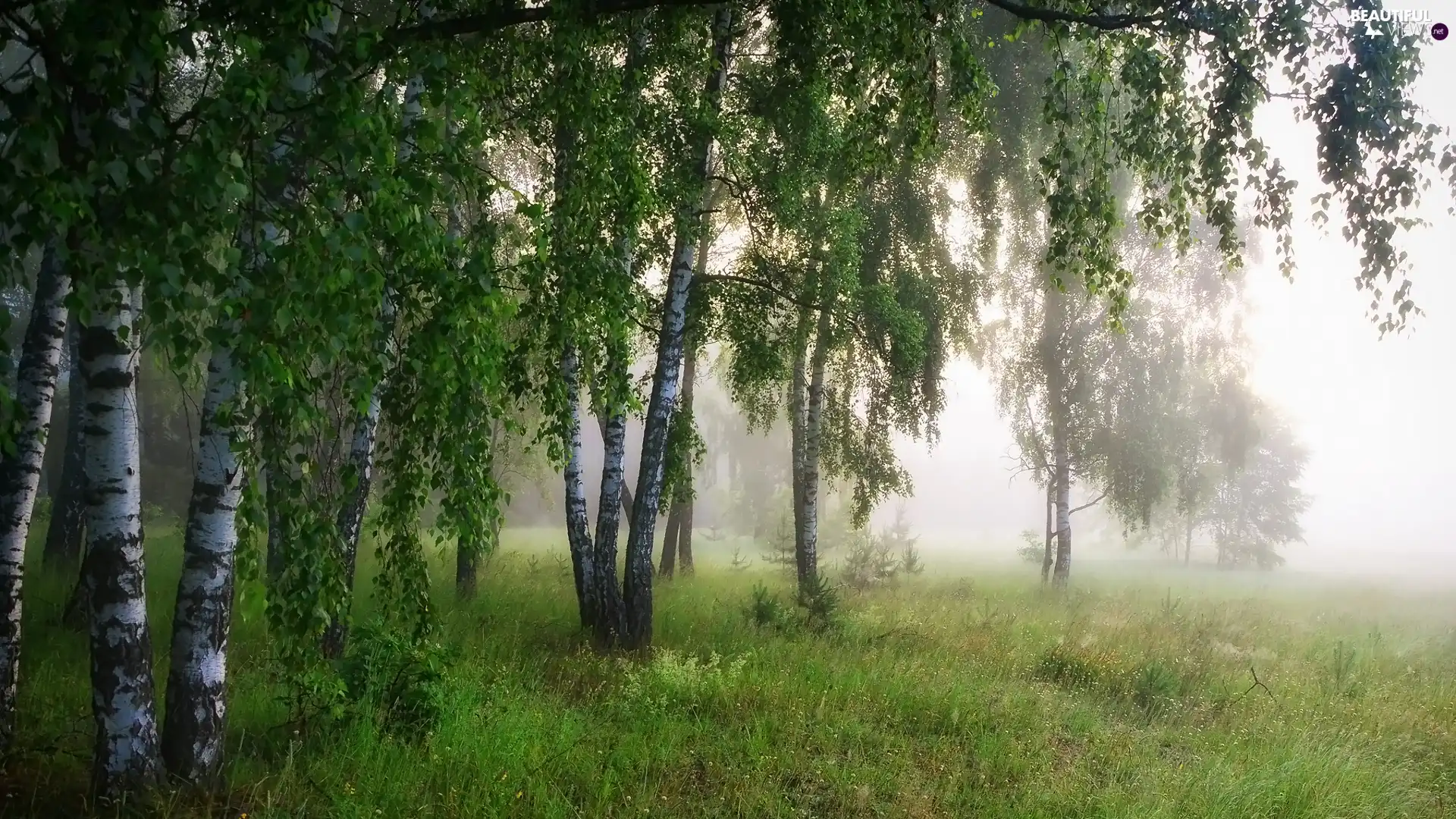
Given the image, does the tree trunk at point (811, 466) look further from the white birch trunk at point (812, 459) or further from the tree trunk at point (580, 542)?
the tree trunk at point (580, 542)

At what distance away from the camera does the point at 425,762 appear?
15.3 ft

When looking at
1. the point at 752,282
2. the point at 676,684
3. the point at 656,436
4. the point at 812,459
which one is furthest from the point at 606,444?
the point at 812,459

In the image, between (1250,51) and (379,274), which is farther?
(1250,51)

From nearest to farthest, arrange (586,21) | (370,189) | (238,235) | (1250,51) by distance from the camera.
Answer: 1. (370,189)
2. (238,235)
3. (586,21)
4. (1250,51)

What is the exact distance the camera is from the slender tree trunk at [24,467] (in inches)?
176

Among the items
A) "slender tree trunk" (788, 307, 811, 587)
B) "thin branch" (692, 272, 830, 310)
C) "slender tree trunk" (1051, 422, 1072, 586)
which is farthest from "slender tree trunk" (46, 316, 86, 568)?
"slender tree trunk" (1051, 422, 1072, 586)

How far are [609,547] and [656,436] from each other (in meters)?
1.29

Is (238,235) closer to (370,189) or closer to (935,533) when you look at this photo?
(370,189)

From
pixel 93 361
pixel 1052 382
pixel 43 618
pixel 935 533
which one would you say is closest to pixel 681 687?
pixel 93 361

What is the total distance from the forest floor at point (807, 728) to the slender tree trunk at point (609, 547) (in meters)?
0.40

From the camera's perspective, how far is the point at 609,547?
8461 mm

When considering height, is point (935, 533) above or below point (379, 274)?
below

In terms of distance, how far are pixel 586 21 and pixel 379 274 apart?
2725 millimetres

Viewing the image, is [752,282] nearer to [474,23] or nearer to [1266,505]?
[474,23]
